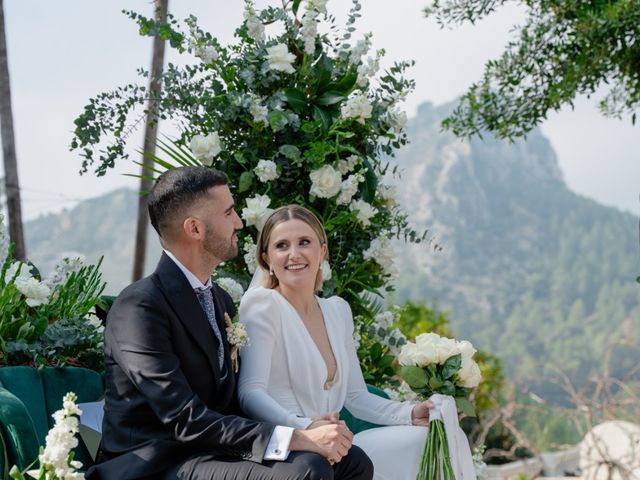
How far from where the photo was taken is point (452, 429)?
341cm

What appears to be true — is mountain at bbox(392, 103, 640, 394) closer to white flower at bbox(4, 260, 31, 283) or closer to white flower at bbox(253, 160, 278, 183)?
white flower at bbox(253, 160, 278, 183)

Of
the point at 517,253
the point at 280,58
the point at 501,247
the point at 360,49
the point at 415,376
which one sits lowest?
the point at 415,376

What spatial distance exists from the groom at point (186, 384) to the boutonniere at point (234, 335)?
4 cm

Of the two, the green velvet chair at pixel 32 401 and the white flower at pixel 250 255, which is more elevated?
the white flower at pixel 250 255

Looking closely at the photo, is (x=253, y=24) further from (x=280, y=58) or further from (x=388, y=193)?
(x=388, y=193)

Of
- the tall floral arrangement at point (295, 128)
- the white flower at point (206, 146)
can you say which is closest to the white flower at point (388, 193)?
the tall floral arrangement at point (295, 128)

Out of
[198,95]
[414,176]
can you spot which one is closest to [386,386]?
[198,95]

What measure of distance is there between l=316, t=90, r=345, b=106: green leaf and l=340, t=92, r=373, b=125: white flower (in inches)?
2.8

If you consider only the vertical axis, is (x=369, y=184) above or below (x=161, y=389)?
above

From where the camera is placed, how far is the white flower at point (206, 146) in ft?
14.1

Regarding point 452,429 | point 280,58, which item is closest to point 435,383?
point 452,429

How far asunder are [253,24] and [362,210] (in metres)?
1.01

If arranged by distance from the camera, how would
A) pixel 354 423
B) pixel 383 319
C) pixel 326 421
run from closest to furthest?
pixel 326 421 → pixel 354 423 → pixel 383 319

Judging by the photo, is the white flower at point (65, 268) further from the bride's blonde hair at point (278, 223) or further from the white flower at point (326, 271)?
the white flower at point (326, 271)
